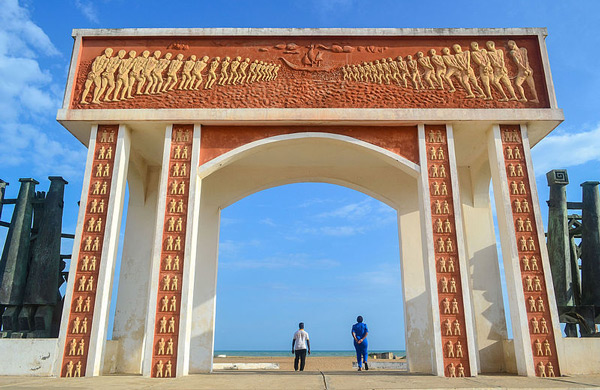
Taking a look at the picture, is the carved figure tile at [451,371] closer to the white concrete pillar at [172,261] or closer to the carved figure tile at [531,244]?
the carved figure tile at [531,244]

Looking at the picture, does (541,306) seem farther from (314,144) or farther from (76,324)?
(76,324)

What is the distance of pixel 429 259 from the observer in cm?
768

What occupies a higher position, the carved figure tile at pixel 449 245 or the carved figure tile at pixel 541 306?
the carved figure tile at pixel 449 245

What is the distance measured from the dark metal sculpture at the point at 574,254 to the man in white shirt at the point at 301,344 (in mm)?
4834

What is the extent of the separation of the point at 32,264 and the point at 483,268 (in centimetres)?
861

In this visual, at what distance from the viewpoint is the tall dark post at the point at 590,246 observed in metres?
8.31

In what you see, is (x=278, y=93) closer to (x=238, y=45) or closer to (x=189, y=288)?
(x=238, y=45)

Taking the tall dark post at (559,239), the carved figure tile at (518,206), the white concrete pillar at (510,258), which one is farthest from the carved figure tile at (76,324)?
the tall dark post at (559,239)

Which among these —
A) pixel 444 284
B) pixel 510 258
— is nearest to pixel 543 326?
pixel 510 258

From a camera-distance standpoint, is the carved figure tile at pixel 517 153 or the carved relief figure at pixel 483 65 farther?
the carved relief figure at pixel 483 65

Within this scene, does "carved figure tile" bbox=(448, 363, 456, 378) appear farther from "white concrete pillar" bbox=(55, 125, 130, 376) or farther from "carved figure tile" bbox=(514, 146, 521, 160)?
"white concrete pillar" bbox=(55, 125, 130, 376)

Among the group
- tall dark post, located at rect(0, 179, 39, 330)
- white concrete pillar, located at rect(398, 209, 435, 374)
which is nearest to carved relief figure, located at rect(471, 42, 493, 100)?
white concrete pillar, located at rect(398, 209, 435, 374)

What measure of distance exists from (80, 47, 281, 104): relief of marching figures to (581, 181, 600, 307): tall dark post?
20.5 feet

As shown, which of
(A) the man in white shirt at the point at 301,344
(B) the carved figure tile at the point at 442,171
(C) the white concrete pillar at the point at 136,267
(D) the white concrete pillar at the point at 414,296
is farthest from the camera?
(A) the man in white shirt at the point at 301,344
